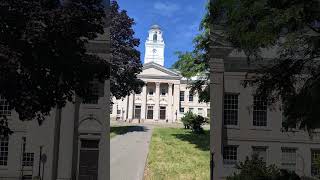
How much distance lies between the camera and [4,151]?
1272cm

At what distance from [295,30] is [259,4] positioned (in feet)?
3.36

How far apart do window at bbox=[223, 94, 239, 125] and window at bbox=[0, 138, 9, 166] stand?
19.1ft

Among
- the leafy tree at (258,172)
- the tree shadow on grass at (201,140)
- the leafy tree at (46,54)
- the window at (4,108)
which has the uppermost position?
the leafy tree at (46,54)

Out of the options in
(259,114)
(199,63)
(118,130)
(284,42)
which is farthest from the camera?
(199,63)

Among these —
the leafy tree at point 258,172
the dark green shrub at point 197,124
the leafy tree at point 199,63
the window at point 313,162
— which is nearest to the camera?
the leafy tree at point 258,172

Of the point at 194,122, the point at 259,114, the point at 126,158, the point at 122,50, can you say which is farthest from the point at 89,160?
the point at 259,114

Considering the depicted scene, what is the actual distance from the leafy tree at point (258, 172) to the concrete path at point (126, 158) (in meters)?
2.45

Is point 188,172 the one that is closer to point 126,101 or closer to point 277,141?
point 277,141

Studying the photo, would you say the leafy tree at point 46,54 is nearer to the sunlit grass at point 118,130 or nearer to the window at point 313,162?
the sunlit grass at point 118,130

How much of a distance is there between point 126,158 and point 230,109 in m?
3.07

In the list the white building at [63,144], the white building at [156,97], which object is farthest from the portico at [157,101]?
the white building at [63,144]

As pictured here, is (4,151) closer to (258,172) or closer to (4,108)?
(4,108)

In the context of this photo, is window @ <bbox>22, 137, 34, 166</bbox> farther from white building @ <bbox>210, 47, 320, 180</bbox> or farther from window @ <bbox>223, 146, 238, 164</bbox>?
window @ <bbox>223, 146, 238, 164</bbox>

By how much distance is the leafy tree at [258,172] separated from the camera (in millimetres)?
12211
